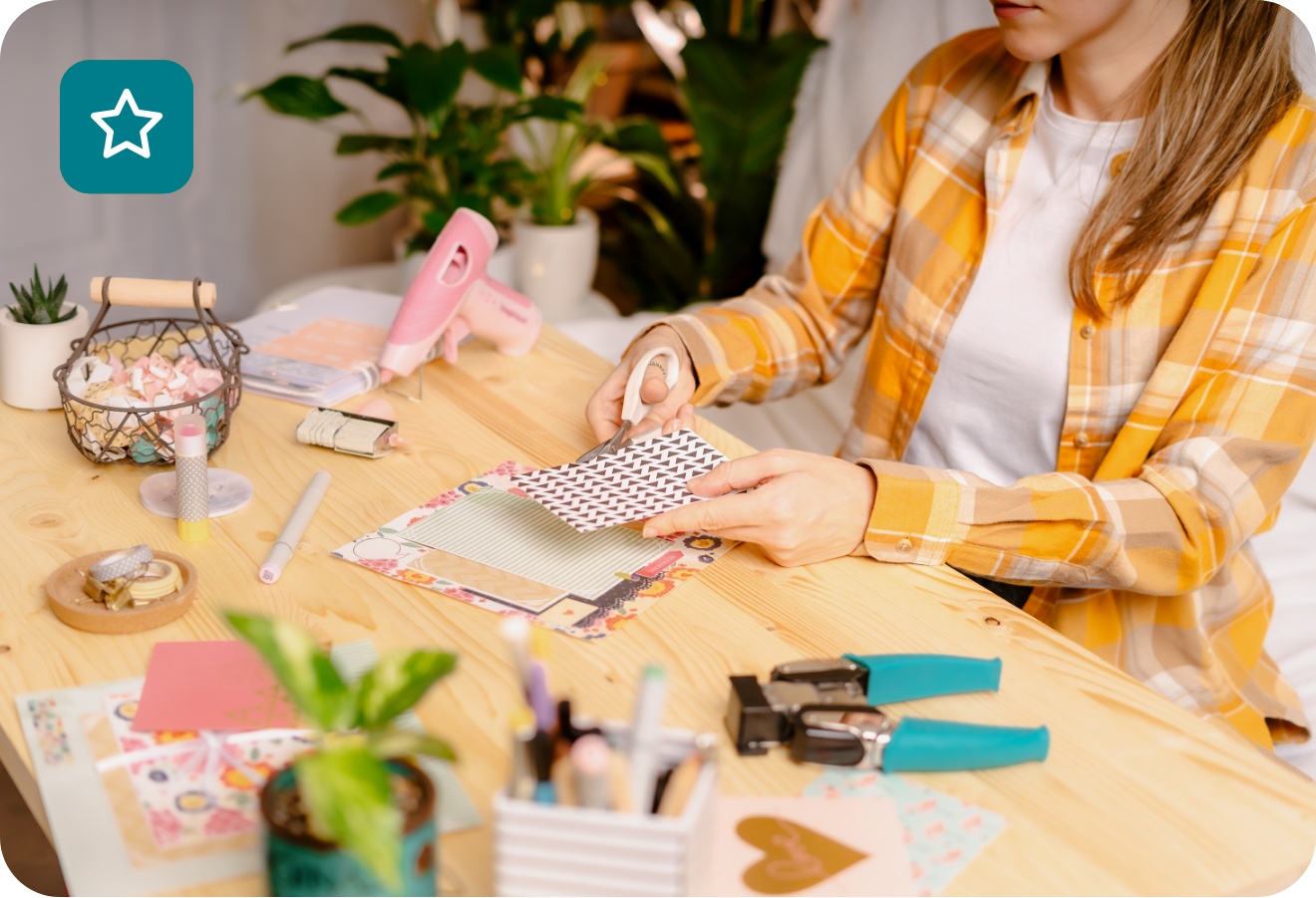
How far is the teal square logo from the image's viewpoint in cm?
176

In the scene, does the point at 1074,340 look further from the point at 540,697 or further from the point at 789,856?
the point at 540,697

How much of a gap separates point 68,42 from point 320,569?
1.76m

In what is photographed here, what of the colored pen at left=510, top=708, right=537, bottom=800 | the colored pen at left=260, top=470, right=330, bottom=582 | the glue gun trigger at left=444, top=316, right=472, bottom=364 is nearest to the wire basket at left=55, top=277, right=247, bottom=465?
the colored pen at left=260, top=470, right=330, bottom=582

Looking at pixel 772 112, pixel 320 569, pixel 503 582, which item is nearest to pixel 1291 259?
pixel 503 582

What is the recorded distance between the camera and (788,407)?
2021 mm

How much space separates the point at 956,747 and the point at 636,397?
A: 526 mm

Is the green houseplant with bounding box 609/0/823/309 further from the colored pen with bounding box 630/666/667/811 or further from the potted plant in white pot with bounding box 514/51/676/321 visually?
the colored pen with bounding box 630/666/667/811

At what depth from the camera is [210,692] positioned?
808mm

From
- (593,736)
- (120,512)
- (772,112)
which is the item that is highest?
(772,112)

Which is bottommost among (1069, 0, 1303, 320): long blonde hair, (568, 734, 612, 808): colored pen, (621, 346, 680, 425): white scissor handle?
(621, 346, 680, 425): white scissor handle

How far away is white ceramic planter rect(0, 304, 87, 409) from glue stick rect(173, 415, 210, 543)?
28cm

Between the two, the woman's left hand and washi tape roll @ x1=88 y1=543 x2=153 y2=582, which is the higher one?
the woman's left hand

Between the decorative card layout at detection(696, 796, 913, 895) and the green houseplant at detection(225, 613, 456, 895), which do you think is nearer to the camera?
the green houseplant at detection(225, 613, 456, 895)

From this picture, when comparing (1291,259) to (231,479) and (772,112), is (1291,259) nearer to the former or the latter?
(231,479)
